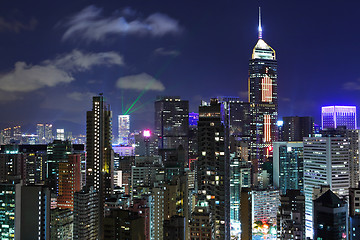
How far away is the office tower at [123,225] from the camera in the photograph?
10.1 meters

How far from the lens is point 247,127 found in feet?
128

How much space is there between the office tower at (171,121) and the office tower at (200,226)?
21054 millimetres

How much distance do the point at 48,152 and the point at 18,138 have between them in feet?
8.48

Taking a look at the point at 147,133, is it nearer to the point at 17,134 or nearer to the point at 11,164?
the point at 17,134

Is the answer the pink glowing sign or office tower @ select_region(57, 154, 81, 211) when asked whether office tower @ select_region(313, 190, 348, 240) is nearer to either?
office tower @ select_region(57, 154, 81, 211)

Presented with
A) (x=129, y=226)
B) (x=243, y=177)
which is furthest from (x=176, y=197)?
(x=243, y=177)

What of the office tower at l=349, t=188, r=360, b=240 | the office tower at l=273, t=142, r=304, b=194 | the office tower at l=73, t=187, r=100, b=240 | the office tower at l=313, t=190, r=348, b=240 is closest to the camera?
the office tower at l=313, t=190, r=348, b=240

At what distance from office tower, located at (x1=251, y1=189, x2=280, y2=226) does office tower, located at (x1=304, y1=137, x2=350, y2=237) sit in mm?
1923

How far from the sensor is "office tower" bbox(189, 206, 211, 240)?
11.1m

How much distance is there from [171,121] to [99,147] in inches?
623

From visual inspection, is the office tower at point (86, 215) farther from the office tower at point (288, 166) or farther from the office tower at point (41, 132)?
the office tower at point (288, 166)

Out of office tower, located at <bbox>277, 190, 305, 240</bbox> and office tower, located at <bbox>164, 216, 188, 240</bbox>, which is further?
office tower, located at <bbox>277, 190, 305, 240</bbox>

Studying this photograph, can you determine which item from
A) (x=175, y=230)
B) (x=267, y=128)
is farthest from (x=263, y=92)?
(x=175, y=230)

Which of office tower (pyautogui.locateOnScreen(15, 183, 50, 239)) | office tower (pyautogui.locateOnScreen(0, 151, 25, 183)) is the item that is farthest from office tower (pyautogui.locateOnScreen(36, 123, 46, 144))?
office tower (pyautogui.locateOnScreen(15, 183, 50, 239))
